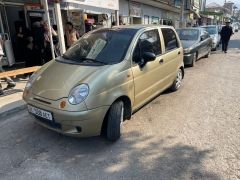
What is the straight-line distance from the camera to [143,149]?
3697 mm

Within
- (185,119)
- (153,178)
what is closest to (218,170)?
(153,178)

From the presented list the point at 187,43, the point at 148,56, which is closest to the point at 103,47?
the point at 148,56

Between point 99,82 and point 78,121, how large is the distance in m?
0.64

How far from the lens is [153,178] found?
302cm

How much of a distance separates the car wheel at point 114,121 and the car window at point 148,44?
0.99 meters

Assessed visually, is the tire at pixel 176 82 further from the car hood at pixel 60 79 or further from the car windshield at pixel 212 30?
the car windshield at pixel 212 30

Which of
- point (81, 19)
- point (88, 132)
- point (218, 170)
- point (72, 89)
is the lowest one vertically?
point (218, 170)

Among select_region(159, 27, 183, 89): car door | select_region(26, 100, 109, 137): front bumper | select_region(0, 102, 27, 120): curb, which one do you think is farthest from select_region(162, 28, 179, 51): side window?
select_region(0, 102, 27, 120): curb

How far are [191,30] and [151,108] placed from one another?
7.10 metres

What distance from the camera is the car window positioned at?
4326 mm

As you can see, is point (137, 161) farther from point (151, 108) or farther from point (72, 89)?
point (151, 108)

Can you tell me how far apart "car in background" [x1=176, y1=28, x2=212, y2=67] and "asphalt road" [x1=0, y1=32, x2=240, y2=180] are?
431 centimetres

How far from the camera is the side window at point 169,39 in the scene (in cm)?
543

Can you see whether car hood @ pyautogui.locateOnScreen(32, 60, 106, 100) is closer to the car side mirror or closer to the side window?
the car side mirror
